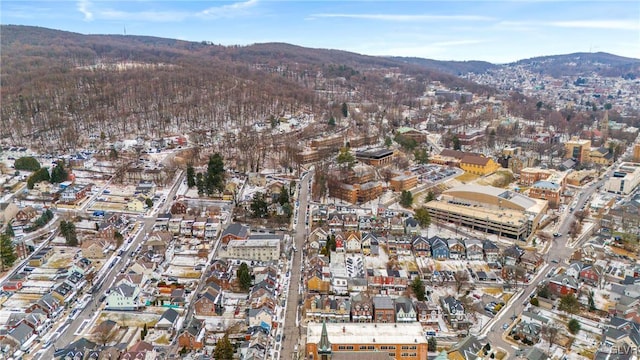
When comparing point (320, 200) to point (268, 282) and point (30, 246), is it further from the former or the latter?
point (30, 246)

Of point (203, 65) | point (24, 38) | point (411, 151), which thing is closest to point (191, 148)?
point (411, 151)

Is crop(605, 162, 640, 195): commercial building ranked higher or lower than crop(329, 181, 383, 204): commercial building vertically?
higher

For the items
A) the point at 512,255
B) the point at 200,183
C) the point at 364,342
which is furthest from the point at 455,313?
the point at 200,183

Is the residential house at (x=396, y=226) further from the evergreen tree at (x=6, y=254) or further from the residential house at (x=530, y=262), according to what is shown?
the evergreen tree at (x=6, y=254)

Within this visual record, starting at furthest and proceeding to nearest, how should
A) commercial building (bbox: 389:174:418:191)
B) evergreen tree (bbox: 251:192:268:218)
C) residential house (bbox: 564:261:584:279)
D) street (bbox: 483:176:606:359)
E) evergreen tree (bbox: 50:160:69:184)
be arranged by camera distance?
commercial building (bbox: 389:174:418:191) → evergreen tree (bbox: 50:160:69:184) → evergreen tree (bbox: 251:192:268:218) → residential house (bbox: 564:261:584:279) → street (bbox: 483:176:606:359)

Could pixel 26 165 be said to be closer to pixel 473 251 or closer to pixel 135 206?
pixel 135 206

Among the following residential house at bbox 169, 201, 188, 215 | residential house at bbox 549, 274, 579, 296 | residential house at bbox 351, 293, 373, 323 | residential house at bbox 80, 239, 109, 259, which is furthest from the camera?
residential house at bbox 169, 201, 188, 215

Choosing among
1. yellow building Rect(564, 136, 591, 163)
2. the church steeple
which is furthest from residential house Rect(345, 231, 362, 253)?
yellow building Rect(564, 136, 591, 163)

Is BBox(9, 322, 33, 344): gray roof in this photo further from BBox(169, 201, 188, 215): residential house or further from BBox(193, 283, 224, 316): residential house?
BBox(169, 201, 188, 215): residential house
